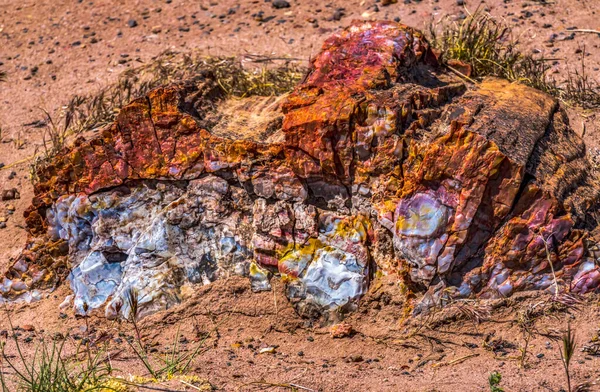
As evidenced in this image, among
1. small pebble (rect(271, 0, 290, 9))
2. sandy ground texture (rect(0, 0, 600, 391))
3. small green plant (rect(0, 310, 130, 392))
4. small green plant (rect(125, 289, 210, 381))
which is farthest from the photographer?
small pebble (rect(271, 0, 290, 9))

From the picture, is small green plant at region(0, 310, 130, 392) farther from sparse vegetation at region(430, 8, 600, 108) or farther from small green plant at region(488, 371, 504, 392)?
sparse vegetation at region(430, 8, 600, 108)

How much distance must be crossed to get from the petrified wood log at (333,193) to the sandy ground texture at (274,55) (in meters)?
0.15

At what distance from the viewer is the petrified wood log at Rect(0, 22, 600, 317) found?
384 cm

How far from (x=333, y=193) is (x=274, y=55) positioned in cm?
304

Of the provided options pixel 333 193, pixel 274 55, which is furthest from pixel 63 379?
pixel 274 55

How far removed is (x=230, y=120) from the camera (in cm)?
459

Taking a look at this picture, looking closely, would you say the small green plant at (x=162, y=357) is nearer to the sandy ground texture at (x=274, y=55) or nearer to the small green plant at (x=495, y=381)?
the sandy ground texture at (x=274, y=55)

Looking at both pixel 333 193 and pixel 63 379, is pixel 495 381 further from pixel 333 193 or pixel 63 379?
pixel 63 379

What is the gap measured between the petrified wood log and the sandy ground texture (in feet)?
0.48

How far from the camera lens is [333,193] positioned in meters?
4.12

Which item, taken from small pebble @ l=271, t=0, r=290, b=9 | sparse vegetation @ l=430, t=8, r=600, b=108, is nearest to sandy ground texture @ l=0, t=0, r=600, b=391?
small pebble @ l=271, t=0, r=290, b=9

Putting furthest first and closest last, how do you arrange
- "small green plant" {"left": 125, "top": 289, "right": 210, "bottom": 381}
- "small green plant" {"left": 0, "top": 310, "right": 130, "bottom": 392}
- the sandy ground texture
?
the sandy ground texture < "small green plant" {"left": 125, "top": 289, "right": 210, "bottom": 381} < "small green plant" {"left": 0, "top": 310, "right": 130, "bottom": 392}

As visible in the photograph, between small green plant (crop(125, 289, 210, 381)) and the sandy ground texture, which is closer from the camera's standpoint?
small green plant (crop(125, 289, 210, 381))

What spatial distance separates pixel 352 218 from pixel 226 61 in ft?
7.89
